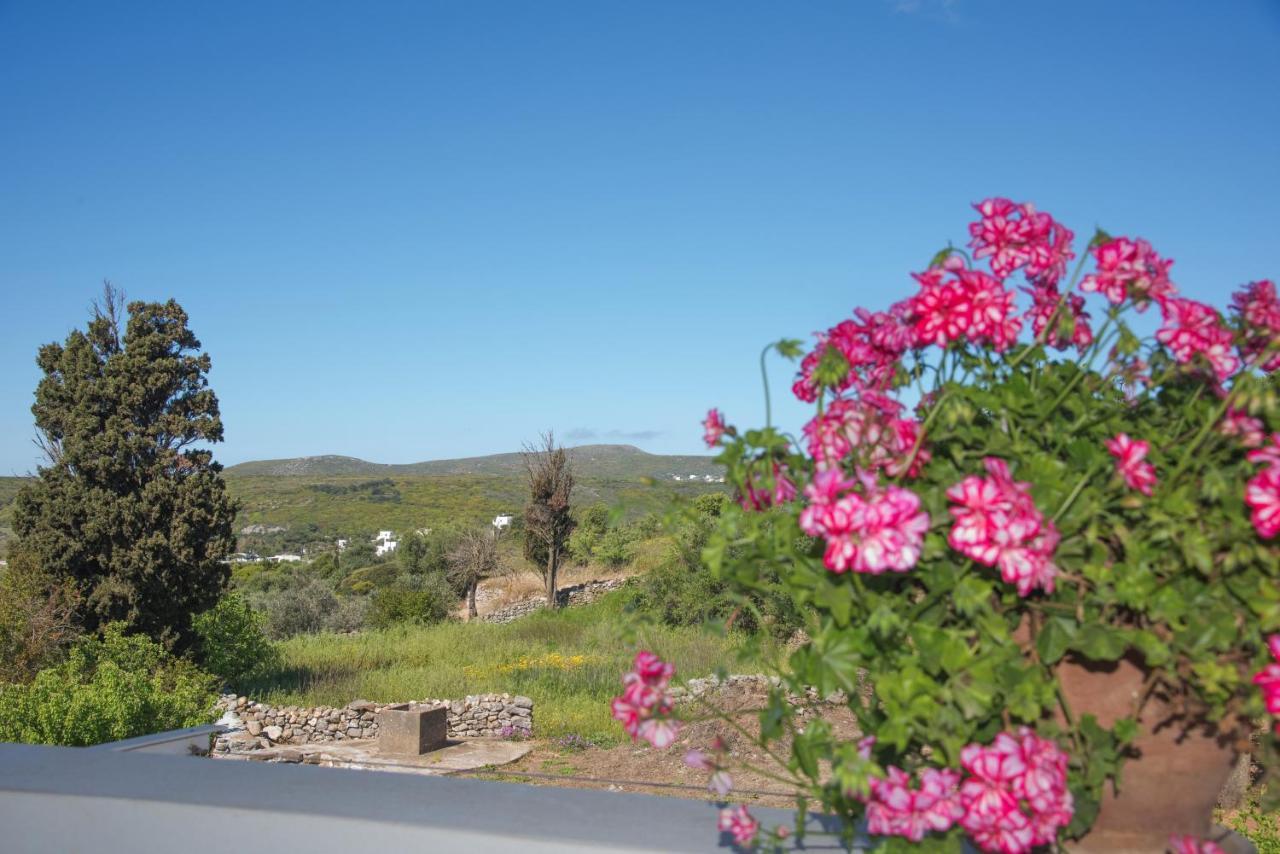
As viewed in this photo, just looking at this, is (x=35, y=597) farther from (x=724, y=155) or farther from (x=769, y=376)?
(x=769, y=376)

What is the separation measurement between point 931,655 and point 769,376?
0.37 meters

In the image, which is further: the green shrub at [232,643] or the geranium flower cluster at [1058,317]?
the green shrub at [232,643]

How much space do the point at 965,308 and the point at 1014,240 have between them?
Result: 15cm

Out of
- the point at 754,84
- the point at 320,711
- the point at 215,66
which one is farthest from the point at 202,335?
the point at 754,84

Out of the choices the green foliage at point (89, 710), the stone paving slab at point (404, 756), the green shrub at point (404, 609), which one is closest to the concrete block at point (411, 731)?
the stone paving slab at point (404, 756)

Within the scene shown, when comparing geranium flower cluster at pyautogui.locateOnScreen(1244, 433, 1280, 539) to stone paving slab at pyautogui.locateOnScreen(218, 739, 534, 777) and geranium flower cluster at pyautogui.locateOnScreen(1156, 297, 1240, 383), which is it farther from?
stone paving slab at pyautogui.locateOnScreen(218, 739, 534, 777)

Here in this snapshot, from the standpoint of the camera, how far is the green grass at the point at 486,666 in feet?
29.7

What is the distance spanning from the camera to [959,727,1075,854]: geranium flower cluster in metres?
0.82

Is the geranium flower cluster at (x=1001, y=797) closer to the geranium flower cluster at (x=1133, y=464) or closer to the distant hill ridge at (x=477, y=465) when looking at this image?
the geranium flower cluster at (x=1133, y=464)

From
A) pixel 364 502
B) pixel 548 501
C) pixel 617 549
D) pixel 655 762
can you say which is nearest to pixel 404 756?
pixel 655 762

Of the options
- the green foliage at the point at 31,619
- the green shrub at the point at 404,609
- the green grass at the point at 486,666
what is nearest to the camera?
the green foliage at the point at 31,619

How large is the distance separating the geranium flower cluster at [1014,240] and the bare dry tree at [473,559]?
17757mm

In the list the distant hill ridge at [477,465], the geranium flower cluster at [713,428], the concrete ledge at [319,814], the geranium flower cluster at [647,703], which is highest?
the distant hill ridge at [477,465]

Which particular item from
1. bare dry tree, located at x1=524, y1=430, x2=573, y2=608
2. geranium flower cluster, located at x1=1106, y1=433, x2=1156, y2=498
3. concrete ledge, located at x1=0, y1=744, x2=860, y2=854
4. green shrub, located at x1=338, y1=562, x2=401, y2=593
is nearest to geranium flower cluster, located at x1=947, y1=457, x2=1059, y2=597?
geranium flower cluster, located at x1=1106, y1=433, x2=1156, y2=498
